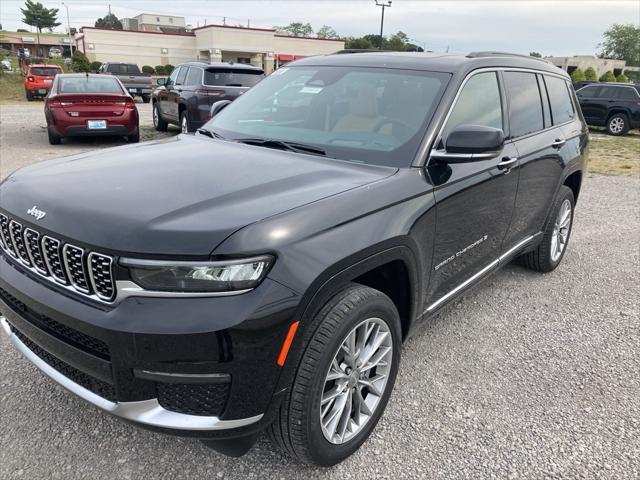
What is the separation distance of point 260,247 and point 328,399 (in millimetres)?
801

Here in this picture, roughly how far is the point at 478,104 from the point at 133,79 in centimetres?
2568

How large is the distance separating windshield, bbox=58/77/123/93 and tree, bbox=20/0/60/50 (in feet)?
340

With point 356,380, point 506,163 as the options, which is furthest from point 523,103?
point 356,380

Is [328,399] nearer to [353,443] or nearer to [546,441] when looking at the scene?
[353,443]

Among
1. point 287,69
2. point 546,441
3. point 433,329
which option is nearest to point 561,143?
point 433,329

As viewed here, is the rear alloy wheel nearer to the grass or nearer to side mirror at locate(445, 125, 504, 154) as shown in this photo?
the grass

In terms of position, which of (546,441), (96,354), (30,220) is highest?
(30,220)

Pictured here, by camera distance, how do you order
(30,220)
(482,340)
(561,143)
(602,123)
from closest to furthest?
(30,220) < (482,340) < (561,143) < (602,123)

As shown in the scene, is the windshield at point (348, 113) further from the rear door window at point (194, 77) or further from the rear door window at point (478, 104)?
the rear door window at point (194, 77)

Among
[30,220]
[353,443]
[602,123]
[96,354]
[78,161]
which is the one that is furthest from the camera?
[602,123]

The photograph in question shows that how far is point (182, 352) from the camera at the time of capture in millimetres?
1796

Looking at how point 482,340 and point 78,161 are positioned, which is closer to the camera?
point 78,161

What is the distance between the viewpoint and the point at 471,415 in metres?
2.78

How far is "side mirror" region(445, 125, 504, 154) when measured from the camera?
8.60ft
